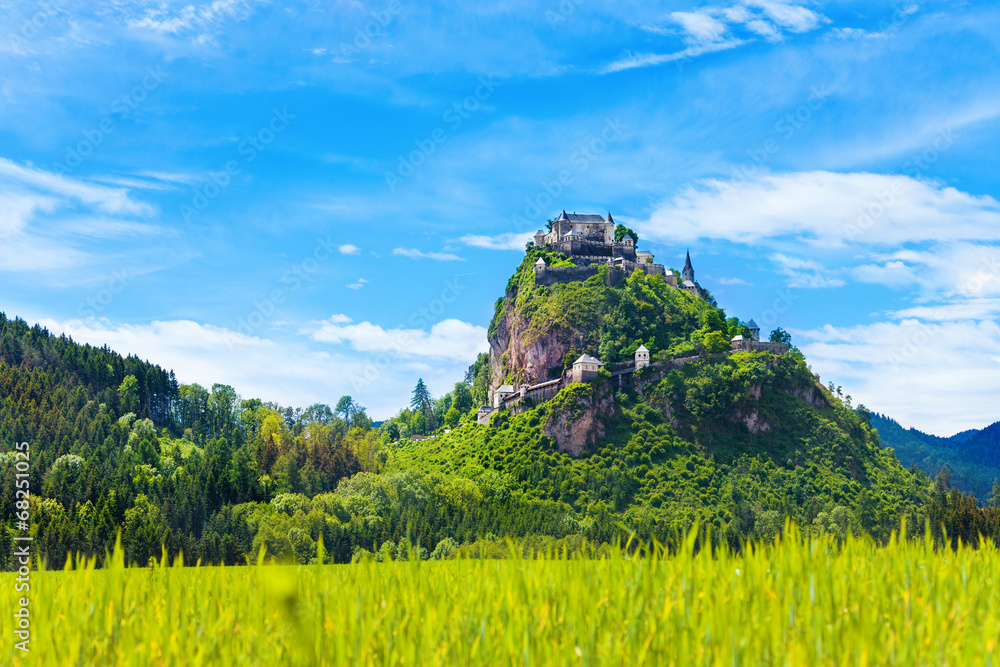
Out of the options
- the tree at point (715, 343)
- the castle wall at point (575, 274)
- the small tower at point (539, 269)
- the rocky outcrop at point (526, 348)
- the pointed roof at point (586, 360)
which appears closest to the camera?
the pointed roof at point (586, 360)

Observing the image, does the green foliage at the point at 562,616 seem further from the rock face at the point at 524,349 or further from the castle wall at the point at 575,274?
the castle wall at the point at 575,274

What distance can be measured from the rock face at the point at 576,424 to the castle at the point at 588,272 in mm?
4421

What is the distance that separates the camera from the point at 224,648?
3861mm

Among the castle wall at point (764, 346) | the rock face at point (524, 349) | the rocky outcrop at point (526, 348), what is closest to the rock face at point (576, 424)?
the rocky outcrop at point (526, 348)

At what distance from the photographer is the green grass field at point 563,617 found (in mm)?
3693

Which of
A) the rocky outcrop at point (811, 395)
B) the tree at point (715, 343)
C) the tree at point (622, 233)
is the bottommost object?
the rocky outcrop at point (811, 395)

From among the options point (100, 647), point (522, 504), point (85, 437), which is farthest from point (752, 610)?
point (85, 437)

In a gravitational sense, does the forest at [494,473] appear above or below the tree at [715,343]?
below

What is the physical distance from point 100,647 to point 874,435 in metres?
122

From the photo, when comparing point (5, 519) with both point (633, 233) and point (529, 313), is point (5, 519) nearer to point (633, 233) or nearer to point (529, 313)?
point (529, 313)

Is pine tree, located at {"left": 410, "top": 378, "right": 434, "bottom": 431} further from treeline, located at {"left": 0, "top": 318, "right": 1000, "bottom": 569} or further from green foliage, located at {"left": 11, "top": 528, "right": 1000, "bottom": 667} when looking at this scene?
green foliage, located at {"left": 11, "top": 528, "right": 1000, "bottom": 667}

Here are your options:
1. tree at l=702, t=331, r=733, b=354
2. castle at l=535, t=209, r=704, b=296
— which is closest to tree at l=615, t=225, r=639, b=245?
castle at l=535, t=209, r=704, b=296

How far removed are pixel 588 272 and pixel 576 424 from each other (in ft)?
111

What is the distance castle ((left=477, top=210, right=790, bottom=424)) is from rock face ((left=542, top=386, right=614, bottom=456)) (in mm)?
4421
